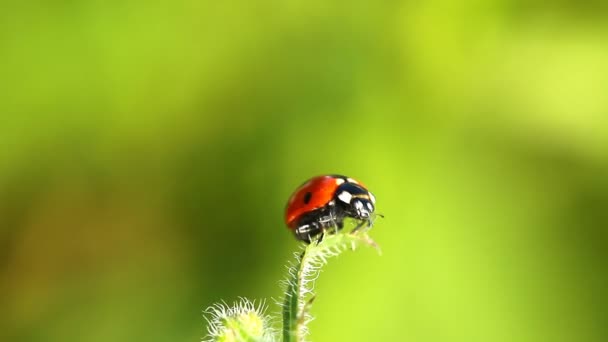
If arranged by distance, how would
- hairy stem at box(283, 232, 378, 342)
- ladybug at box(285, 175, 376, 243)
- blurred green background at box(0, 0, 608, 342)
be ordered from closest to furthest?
1. hairy stem at box(283, 232, 378, 342)
2. ladybug at box(285, 175, 376, 243)
3. blurred green background at box(0, 0, 608, 342)

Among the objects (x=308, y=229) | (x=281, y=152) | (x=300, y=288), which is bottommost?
(x=300, y=288)

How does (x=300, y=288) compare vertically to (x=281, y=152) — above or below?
below

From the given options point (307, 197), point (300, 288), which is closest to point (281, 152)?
point (307, 197)

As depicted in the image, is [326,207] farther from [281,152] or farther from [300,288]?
[281,152]

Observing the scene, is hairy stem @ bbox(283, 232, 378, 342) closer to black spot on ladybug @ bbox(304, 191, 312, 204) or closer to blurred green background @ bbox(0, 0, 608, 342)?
black spot on ladybug @ bbox(304, 191, 312, 204)

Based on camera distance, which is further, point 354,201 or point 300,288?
point 354,201

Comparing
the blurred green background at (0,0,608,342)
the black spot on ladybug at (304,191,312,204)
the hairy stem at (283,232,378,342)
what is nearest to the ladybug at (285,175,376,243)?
the black spot on ladybug at (304,191,312,204)

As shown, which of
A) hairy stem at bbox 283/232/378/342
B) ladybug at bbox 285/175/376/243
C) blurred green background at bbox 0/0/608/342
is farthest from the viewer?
blurred green background at bbox 0/0/608/342

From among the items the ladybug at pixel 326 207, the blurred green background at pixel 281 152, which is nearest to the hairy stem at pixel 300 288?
the ladybug at pixel 326 207
